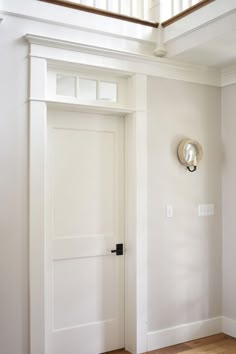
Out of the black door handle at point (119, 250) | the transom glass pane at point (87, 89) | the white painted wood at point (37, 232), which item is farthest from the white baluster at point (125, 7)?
the black door handle at point (119, 250)

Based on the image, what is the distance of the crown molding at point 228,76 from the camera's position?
369 centimetres

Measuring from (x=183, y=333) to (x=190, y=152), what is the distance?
164 centimetres

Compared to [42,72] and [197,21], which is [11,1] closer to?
[42,72]

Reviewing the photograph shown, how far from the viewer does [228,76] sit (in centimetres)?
375

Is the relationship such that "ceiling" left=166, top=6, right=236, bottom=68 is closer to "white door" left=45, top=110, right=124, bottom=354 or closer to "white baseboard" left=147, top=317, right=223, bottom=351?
"white door" left=45, top=110, right=124, bottom=354

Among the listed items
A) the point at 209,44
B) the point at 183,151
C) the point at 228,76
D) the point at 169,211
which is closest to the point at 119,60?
the point at 209,44

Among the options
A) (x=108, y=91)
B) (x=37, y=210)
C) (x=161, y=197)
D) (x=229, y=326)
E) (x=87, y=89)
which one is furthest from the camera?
(x=229, y=326)

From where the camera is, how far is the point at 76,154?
325 cm

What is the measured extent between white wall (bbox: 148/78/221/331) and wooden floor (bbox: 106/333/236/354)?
19cm

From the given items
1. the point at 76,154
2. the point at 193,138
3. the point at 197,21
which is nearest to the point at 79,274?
the point at 76,154

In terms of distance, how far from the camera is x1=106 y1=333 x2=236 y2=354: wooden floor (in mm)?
3377

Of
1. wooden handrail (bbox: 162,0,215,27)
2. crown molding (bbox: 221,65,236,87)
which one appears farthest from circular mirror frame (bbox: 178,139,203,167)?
wooden handrail (bbox: 162,0,215,27)

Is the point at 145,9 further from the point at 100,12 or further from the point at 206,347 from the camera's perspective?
the point at 206,347

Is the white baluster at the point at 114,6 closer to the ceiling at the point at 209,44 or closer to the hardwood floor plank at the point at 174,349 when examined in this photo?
the ceiling at the point at 209,44
